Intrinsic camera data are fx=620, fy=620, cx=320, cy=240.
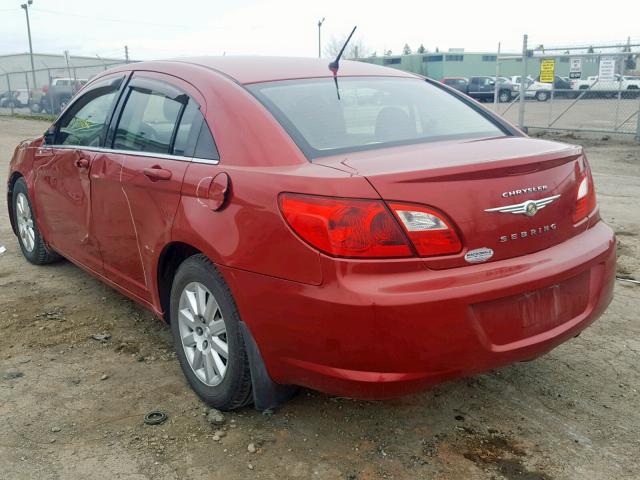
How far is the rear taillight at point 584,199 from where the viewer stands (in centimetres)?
264

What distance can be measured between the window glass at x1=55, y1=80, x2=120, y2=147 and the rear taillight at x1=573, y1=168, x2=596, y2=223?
2623mm

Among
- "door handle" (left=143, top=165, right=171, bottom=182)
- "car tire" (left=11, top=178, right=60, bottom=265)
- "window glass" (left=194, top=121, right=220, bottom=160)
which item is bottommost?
"car tire" (left=11, top=178, right=60, bottom=265)

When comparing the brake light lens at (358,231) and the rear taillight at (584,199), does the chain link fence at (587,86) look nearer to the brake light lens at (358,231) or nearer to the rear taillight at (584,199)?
the rear taillight at (584,199)

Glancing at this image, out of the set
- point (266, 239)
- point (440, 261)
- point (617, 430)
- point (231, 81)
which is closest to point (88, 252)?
point (231, 81)

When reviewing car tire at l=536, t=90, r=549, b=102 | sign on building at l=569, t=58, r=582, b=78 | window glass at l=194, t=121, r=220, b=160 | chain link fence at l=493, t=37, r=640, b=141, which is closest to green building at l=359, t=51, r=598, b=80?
car tire at l=536, t=90, r=549, b=102

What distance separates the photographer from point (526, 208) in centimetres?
234

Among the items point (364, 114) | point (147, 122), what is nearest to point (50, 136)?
point (147, 122)

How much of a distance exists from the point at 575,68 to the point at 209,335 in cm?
1565

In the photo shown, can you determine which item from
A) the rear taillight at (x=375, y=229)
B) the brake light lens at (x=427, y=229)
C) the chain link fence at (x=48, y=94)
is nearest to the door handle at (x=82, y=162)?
the rear taillight at (x=375, y=229)

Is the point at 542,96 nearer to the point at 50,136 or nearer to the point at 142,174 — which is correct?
the point at 50,136

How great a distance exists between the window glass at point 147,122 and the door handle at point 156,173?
0.12 meters

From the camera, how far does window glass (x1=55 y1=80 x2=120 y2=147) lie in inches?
148

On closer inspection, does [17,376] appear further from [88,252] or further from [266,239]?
[266,239]

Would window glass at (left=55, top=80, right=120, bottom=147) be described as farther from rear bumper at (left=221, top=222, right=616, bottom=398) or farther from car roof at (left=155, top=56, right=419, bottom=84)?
rear bumper at (left=221, top=222, right=616, bottom=398)
